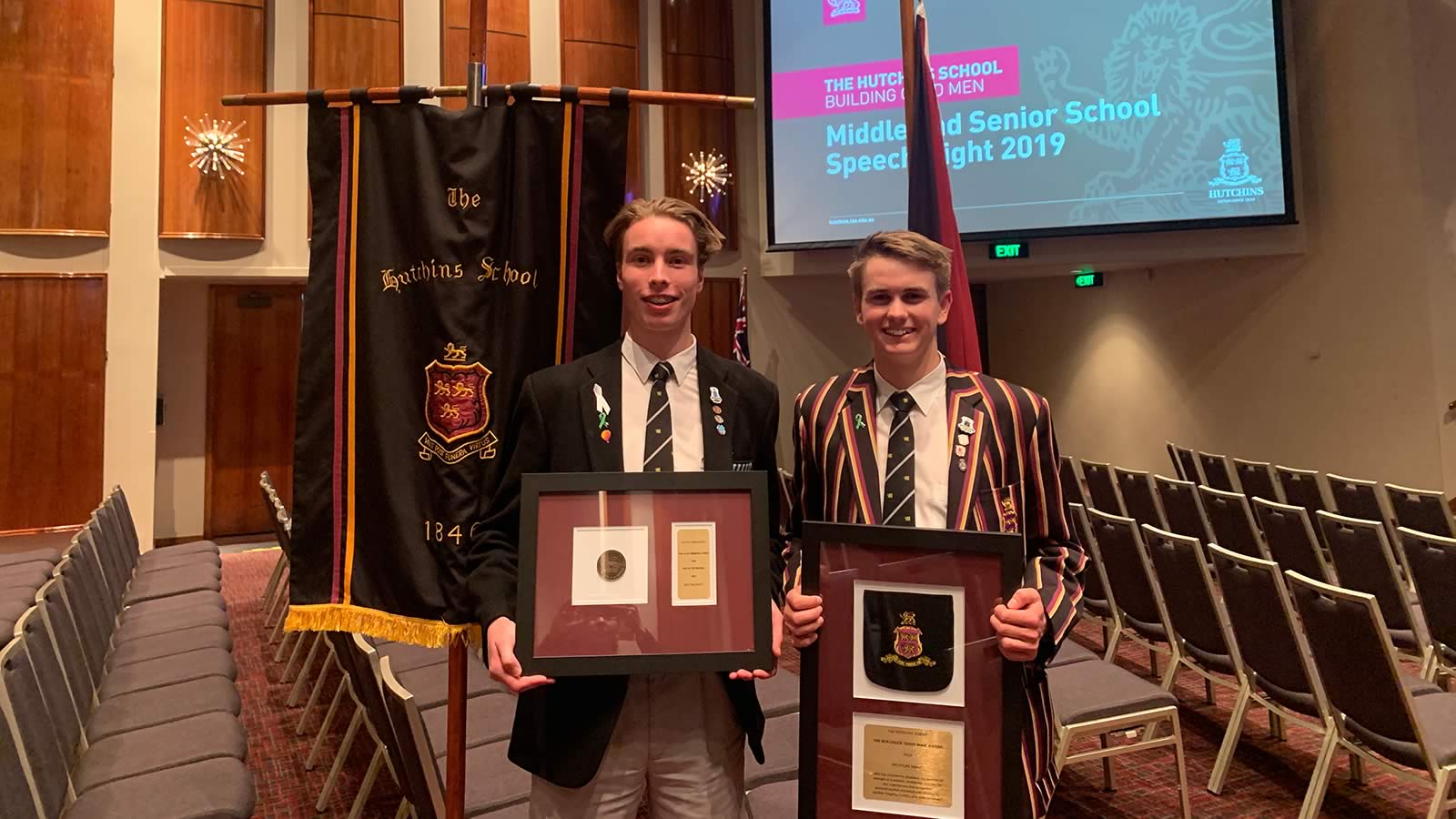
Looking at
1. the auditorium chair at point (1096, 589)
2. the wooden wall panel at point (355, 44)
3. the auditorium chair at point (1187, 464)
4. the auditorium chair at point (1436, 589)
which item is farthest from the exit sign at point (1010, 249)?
the wooden wall panel at point (355, 44)

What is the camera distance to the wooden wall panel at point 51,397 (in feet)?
23.9

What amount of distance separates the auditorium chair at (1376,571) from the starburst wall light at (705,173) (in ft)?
22.3

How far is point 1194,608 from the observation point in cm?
342

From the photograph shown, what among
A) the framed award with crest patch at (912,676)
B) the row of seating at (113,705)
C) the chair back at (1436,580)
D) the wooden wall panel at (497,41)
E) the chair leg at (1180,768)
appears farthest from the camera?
the wooden wall panel at (497,41)

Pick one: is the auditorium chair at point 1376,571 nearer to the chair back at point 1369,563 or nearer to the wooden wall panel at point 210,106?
the chair back at point 1369,563

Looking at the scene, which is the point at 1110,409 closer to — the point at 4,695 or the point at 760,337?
the point at 760,337

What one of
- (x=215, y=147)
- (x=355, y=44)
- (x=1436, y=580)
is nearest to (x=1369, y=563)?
(x=1436, y=580)

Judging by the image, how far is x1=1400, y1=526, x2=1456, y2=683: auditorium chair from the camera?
135 inches

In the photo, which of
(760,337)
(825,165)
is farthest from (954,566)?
(760,337)

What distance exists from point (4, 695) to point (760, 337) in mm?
8020

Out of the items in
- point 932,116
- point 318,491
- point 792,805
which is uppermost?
point 932,116

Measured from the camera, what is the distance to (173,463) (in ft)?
28.3

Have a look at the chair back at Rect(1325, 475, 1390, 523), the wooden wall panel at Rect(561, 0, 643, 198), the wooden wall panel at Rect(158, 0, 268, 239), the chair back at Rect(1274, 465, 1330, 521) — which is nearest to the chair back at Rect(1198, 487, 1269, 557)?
the chair back at Rect(1325, 475, 1390, 523)

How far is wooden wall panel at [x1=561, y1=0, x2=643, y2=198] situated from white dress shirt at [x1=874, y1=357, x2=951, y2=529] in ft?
25.6
